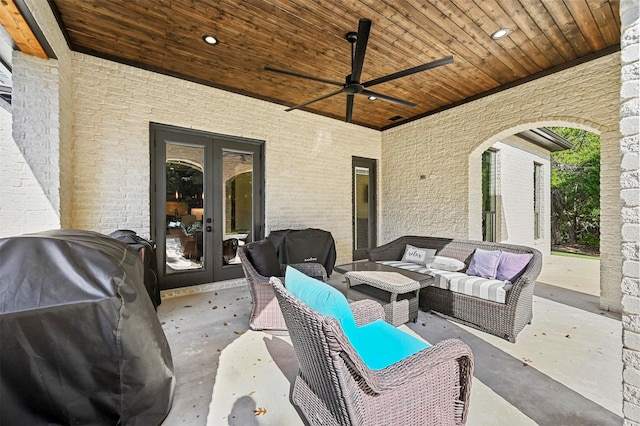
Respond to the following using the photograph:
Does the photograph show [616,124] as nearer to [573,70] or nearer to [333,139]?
[573,70]

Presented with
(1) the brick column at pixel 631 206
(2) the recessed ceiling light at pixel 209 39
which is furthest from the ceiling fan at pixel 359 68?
(1) the brick column at pixel 631 206

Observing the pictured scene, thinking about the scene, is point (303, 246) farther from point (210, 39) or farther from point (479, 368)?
point (210, 39)

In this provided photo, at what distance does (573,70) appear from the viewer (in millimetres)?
3906

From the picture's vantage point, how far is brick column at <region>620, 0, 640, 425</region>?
144cm

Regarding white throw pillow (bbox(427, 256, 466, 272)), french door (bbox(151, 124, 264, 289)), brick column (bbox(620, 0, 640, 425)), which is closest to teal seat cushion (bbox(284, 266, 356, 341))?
brick column (bbox(620, 0, 640, 425))

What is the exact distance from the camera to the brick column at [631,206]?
1.44m

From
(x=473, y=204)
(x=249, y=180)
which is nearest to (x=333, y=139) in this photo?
(x=249, y=180)

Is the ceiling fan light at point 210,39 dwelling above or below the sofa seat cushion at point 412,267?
above

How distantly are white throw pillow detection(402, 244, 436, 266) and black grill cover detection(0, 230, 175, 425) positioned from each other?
3718 mm

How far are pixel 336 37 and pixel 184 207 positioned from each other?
3349 millimetres

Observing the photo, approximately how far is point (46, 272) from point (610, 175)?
18.8ft

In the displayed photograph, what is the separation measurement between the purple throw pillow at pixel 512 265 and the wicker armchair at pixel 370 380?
2.24 m

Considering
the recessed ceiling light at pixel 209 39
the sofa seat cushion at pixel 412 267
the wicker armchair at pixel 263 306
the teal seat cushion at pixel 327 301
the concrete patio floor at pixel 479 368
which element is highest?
the recessed ceiling light at pixel 209 39

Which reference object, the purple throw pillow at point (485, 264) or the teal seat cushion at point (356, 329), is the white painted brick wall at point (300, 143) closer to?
the purple throw pillow at point (485, 264)
